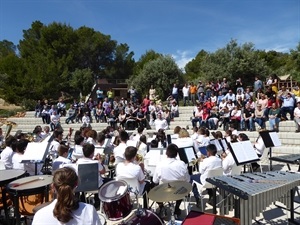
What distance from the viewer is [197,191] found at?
21.0 feet

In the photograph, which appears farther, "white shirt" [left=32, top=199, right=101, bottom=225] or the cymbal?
the cymbal

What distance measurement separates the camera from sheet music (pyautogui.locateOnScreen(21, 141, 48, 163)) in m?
6.27

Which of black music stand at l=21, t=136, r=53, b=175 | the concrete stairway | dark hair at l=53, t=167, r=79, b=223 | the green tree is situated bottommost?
the concrete stairway

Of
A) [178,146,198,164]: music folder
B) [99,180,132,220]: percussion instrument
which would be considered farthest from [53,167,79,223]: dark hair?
[178,146,198,164]: music folder

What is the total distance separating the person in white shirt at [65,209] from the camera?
8.54ft

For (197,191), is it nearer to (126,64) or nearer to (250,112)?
Result: (250,112)

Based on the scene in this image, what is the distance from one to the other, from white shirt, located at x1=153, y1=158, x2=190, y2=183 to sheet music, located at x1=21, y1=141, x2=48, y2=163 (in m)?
2.50

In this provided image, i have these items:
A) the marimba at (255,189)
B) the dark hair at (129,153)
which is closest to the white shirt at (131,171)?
the dark hair at (129,153)

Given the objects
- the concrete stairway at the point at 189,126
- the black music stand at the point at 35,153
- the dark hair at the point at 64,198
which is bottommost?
the concrete stairway at the point at 189,126

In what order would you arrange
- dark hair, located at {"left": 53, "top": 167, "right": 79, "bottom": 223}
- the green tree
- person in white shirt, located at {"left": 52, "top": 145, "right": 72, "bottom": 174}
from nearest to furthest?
1. dark hair, located at {"left": 53, "top": 167, "right": 79, "bottom": 223}
2. person in white shirt, located at {"left": 52, "top": 145, "right": 72, "bottom": 174}
3. the green tree

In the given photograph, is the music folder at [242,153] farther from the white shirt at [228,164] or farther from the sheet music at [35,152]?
the sheet music at [35,152]

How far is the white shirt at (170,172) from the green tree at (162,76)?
28.2m

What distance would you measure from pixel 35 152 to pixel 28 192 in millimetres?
2037

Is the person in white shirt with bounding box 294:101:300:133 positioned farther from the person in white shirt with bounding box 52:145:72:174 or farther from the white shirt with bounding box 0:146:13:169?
the white shirt with bounding box 0:146:13:169
